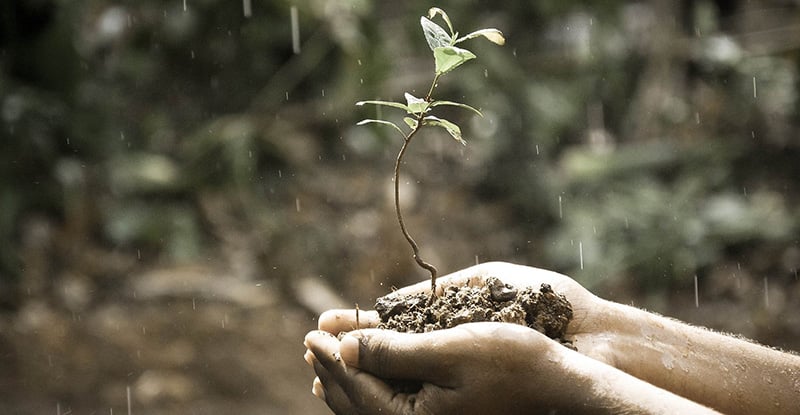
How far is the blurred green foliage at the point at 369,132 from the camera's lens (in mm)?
5000

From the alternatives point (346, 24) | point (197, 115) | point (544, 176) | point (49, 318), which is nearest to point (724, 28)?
Result: point (544, 176)

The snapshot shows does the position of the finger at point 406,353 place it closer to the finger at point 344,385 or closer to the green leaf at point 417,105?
the finger at point 344,385

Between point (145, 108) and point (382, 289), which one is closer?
point (382, 289)

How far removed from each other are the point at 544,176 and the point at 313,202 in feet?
6.11

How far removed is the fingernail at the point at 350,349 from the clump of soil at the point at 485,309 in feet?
0.56

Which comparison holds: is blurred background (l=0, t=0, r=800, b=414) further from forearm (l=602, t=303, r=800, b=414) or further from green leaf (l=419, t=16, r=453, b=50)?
green leaf (l=419, t=16, r=453, b=50)

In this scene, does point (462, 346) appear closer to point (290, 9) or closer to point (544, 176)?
point (544, 176)

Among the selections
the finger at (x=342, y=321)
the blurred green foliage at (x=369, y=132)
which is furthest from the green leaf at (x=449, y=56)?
the blurred green foliage at (x=369, y=132)

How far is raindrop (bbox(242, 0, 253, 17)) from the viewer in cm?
607

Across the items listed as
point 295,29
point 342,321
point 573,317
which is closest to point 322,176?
point 295,29

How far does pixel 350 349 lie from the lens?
146cm

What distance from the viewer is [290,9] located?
5.90 metres

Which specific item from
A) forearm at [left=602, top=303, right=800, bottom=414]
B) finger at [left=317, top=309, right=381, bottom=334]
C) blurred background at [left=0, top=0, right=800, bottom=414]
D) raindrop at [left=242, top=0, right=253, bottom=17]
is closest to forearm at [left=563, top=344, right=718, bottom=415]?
forearm at [left=602, top=303, right=800, bottom=414]

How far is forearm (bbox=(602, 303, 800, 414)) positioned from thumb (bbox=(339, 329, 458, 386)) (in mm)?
549
